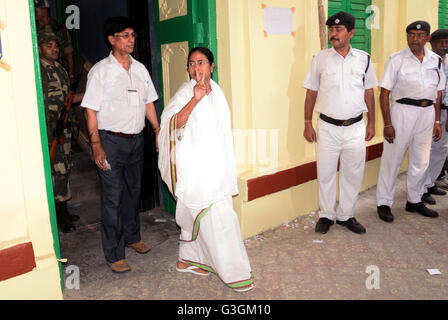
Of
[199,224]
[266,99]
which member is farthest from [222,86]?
[199,224]

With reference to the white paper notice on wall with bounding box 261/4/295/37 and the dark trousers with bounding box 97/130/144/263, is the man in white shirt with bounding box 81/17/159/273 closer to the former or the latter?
the dark trousers with bounding box 97/130/144/263

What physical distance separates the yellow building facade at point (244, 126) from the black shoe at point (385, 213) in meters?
0.74

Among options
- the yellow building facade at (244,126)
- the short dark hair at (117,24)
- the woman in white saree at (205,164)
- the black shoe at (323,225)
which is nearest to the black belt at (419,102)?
the yellow building facade at (244,126)

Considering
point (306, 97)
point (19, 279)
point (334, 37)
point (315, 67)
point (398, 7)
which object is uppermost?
point (398, 7)

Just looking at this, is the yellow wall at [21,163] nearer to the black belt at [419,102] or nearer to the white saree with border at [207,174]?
the white saree with border at [207,174]

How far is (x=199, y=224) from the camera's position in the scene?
3490 mm

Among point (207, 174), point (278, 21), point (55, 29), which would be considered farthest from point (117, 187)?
point (55, 29)

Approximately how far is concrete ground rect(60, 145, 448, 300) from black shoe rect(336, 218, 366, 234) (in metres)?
0.06

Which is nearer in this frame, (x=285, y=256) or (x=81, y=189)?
(x=285, y=256)

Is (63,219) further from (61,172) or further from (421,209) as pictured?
(421,209)

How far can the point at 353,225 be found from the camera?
467 centimetres

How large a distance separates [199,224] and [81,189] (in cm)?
316

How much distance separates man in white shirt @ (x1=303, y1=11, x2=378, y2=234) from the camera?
14.3ft
